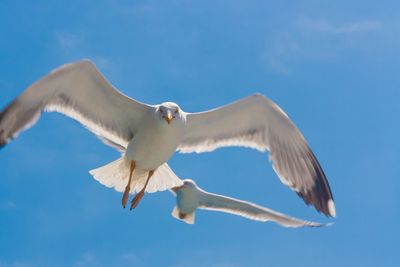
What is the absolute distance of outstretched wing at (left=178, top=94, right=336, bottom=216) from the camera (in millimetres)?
8117

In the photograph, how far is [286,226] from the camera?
8773 millimetres

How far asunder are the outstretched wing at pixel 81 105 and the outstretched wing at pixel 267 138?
2.01ft

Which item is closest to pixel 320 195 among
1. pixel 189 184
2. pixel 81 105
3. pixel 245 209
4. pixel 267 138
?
pixel 267 138

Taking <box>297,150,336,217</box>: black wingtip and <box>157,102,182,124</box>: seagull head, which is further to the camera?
<box>297,150,336,217</box>: black wingtip

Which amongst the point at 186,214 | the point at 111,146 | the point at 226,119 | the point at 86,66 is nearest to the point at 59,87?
the point at 86,66

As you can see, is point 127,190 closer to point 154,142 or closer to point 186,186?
point 154,142

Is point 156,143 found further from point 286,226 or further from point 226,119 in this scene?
point 286,226

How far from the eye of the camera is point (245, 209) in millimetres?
9312

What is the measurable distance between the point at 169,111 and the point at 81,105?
968 mm

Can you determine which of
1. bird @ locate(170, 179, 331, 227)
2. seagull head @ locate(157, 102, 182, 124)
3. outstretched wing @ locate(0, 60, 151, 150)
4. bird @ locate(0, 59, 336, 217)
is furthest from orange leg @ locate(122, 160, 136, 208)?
bird @ locate(170, 179, 331, 227)

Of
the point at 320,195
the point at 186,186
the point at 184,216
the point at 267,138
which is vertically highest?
the point at 186,186

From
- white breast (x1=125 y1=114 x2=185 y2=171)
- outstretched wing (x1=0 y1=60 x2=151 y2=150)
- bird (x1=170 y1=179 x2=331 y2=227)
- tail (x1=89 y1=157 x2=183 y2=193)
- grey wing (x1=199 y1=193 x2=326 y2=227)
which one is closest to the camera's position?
outstretched wing (x1=0 y1=60 x2=151 y2=150)

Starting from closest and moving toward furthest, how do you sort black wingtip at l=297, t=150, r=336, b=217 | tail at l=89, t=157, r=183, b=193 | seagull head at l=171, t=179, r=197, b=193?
1. black wingtip at l=297, t=150, r=336, b=217
2. tail at l=89, t=157, r=183, b=193
3. seagull head at l=171, t=179, r=197, b=193

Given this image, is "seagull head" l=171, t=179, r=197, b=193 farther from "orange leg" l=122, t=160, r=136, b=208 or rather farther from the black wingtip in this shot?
the black wingtip
